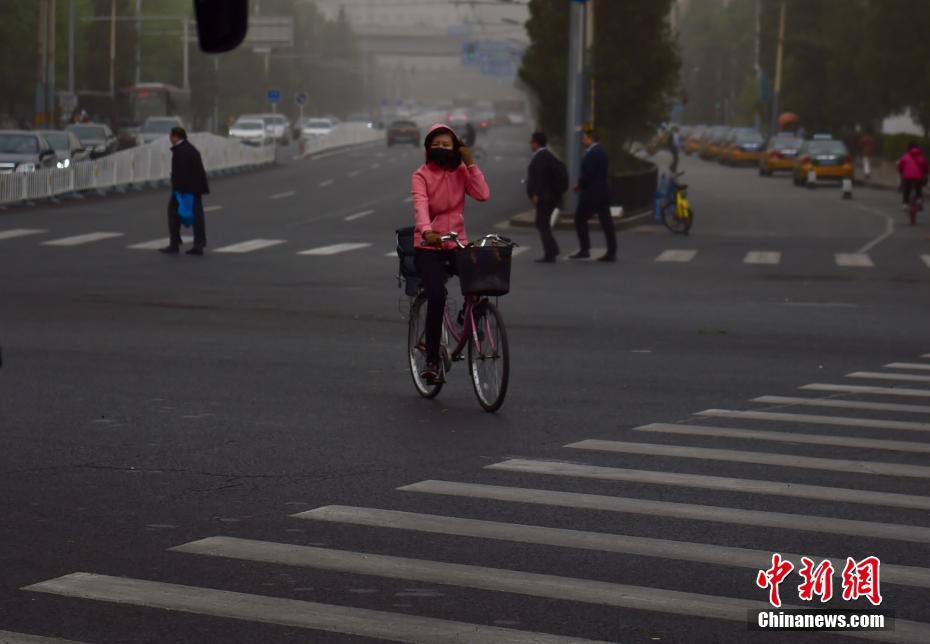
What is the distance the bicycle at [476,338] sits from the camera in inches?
448

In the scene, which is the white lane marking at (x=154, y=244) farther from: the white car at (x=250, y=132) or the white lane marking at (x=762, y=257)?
the white car at (x=250, y=132)

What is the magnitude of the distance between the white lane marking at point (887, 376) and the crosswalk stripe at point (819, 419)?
2302mm

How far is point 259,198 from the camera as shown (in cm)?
4662

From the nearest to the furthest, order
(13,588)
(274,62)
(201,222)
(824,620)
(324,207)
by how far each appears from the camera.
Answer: (824,620), (13,588), (201,222), (324,207), (274,62)

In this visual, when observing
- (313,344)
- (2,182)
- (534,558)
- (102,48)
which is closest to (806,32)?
(102,48)

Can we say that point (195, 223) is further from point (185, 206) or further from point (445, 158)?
point (445, 158)

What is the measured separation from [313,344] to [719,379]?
13.1ft

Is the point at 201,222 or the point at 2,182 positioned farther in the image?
the point at 2,182

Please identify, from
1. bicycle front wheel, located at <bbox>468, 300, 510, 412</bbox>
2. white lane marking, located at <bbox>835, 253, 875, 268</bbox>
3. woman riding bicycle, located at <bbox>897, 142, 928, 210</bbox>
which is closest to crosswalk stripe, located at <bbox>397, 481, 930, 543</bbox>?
bicycle front wheel, located at <bbox>468, 300, 510, 412</bbox>

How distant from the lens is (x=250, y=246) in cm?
3053

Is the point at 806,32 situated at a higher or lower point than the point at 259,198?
higher

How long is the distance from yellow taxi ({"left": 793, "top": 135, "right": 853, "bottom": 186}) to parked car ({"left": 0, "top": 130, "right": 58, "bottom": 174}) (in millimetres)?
25036

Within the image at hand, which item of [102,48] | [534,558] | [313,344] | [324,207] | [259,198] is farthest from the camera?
[102,48]

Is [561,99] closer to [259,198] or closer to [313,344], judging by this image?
[259,198]
